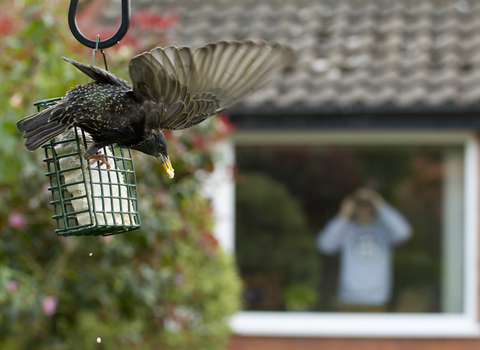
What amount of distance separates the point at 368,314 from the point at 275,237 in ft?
3.69

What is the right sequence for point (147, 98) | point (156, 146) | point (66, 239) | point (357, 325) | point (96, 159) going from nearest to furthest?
point (147, 98)
point (156, 146)
point (96, 159)
point (66, 239)
point (357, 325)

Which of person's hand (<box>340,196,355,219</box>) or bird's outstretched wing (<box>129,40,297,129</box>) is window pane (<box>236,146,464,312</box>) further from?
bird's outstretched wing (<box>129,40,297,129</box>)

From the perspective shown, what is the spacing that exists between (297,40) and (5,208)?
11.2ft

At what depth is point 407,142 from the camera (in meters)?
5.68

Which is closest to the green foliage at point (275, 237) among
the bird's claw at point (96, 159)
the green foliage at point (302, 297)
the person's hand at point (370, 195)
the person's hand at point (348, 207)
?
the green foliage at point (302, 297)

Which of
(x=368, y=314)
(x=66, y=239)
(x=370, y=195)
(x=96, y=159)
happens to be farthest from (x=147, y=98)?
(x=368, y=314)

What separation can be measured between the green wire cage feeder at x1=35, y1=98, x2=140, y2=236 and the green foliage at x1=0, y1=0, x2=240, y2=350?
797mm

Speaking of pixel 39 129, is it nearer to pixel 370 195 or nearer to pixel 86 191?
pixel 86 191

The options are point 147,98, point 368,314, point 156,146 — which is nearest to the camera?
point 147,98

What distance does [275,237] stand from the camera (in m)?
5.82

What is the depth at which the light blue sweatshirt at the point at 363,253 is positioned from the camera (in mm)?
5754

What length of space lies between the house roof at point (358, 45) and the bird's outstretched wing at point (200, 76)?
3212mm

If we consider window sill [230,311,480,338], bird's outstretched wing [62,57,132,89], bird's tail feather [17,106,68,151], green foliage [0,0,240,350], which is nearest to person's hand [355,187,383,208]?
window sill [230,311,480,338]

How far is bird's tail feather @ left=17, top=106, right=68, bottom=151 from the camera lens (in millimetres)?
1779
